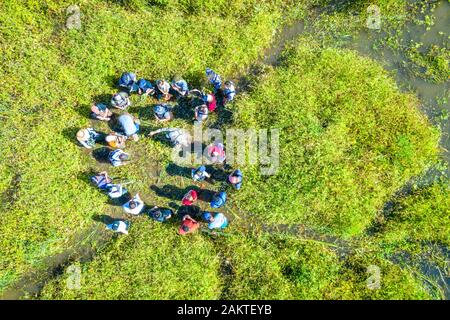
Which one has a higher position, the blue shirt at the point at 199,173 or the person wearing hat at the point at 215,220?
the blue shirt at the point at 199,173

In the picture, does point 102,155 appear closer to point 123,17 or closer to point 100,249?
point 100,249

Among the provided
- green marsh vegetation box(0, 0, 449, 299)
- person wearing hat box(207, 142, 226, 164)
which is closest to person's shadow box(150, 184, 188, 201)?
green marsh vegetation box(0, 0, 449, 299)

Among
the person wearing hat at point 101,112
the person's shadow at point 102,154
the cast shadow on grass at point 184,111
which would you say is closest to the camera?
the person wearing hat at point 101,112

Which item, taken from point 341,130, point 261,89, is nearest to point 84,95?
point 261,89

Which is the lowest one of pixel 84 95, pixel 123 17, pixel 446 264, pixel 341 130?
pixel 446 264

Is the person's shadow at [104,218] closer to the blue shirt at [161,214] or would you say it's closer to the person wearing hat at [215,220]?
the blue shirt at [161,214]

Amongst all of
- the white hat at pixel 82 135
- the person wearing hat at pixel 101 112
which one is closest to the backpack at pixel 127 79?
the person wearing hat at pixel 101 112

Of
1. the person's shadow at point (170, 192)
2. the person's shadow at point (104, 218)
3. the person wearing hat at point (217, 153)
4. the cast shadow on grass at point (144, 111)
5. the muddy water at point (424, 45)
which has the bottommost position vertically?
the person's shadow at point (104, 218)
